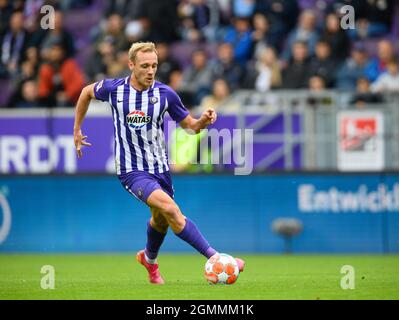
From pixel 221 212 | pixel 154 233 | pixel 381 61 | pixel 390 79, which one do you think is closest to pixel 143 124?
pixel 154 233

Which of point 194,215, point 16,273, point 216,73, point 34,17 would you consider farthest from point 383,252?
point 34,17

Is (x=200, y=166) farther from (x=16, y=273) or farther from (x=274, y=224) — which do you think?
(x=16, y=273)

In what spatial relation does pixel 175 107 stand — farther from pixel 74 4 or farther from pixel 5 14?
pixel 74 4

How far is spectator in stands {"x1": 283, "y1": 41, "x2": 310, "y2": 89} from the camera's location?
1839cm

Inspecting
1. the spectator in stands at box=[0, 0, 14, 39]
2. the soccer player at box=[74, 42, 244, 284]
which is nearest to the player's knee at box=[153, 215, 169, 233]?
the soccer player at box=[74, 42, 244, 284]

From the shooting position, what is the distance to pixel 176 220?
10188 millimetres

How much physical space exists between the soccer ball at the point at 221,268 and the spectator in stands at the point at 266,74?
885 centimetres

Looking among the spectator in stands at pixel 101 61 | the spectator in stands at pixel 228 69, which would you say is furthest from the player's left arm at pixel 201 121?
the spectator in stands at pixel 101 61

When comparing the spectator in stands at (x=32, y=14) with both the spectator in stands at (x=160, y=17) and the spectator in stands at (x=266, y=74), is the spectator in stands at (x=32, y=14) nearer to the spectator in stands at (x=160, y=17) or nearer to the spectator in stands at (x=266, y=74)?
the spectator in stands at (x=160, y=17)

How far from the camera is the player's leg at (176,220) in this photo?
400 inches

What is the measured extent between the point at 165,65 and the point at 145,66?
30.1ft

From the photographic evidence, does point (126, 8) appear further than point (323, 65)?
Yes

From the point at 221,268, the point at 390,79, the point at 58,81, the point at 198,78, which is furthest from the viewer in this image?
the point at 58,81

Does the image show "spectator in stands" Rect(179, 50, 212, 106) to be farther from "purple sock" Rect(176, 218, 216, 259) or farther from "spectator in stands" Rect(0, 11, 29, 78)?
"purple sock" Rect(176, 218, 216, 259)
